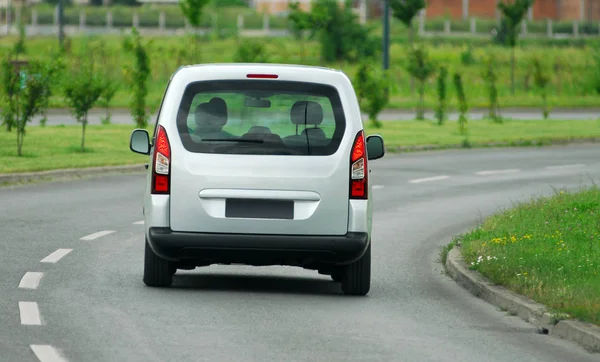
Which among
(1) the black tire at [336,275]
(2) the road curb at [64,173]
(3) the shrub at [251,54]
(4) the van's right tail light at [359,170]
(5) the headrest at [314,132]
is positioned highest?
(3) the shrub at [251,54]

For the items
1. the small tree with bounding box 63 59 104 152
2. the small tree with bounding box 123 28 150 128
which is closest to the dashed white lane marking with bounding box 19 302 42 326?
the small tree with bounding box 63 59 104 152

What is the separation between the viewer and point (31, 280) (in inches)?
466

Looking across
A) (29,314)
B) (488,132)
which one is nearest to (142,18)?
(488,132)

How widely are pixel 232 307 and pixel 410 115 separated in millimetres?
37192

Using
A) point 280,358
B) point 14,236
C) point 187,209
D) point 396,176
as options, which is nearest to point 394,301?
point 187,209

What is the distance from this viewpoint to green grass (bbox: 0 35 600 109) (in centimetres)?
5488

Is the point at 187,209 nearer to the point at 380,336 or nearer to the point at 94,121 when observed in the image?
the point at 380,336

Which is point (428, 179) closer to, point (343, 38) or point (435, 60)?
point (435, 60)

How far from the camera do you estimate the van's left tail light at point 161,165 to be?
11031 millimetres

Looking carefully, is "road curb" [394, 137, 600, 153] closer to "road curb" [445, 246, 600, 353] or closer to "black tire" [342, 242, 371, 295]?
"road curb" [445, 246, 600, 353]

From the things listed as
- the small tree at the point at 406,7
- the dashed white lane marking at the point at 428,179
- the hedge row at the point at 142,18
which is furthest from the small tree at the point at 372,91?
the hedge row at the point at 142,18

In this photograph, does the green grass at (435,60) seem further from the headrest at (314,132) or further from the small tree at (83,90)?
the headrest at (314,132)

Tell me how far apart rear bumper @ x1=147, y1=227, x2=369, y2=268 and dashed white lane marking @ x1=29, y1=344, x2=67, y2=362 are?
235cm

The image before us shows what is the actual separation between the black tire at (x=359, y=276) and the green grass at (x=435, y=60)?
103 ft
